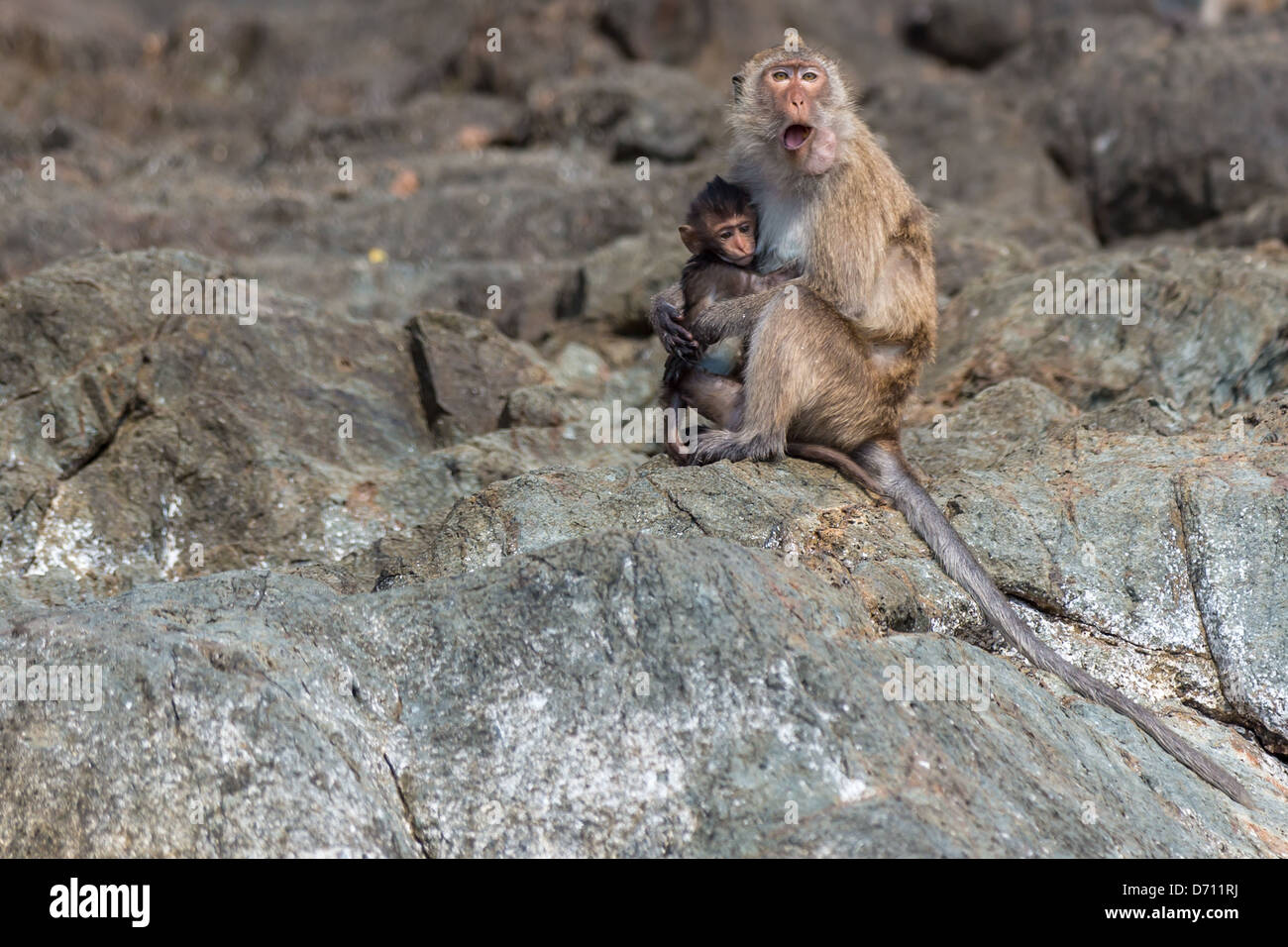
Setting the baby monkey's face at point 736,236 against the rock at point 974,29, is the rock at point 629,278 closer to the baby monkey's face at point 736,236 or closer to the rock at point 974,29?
the baby monkey's face at point 736,236

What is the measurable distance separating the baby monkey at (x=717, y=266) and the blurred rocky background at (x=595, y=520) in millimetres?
644

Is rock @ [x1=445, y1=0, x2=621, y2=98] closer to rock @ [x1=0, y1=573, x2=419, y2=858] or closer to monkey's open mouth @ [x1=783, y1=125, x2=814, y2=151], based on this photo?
monkey's open mouth @ [x1=783, y1=125, x2=814, y2=151]

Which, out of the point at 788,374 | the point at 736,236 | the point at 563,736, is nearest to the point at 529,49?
the point at 736,236

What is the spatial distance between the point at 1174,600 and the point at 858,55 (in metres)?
14.4

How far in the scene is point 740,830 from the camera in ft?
12.8

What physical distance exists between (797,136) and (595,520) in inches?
72.5

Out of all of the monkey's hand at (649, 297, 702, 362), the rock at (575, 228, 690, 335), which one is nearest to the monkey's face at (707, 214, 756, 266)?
the monkey's hand at (649, 297, 702, 362)

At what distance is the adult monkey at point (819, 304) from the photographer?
586 centimetres

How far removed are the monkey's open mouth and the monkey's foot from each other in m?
1.21

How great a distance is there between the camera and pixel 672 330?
612 centimetres

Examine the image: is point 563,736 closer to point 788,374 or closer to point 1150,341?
point 788,374

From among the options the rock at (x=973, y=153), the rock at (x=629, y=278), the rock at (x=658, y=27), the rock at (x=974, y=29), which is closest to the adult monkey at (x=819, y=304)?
the rock at (x=629, y=278)

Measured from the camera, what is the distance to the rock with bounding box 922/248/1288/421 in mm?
7461
